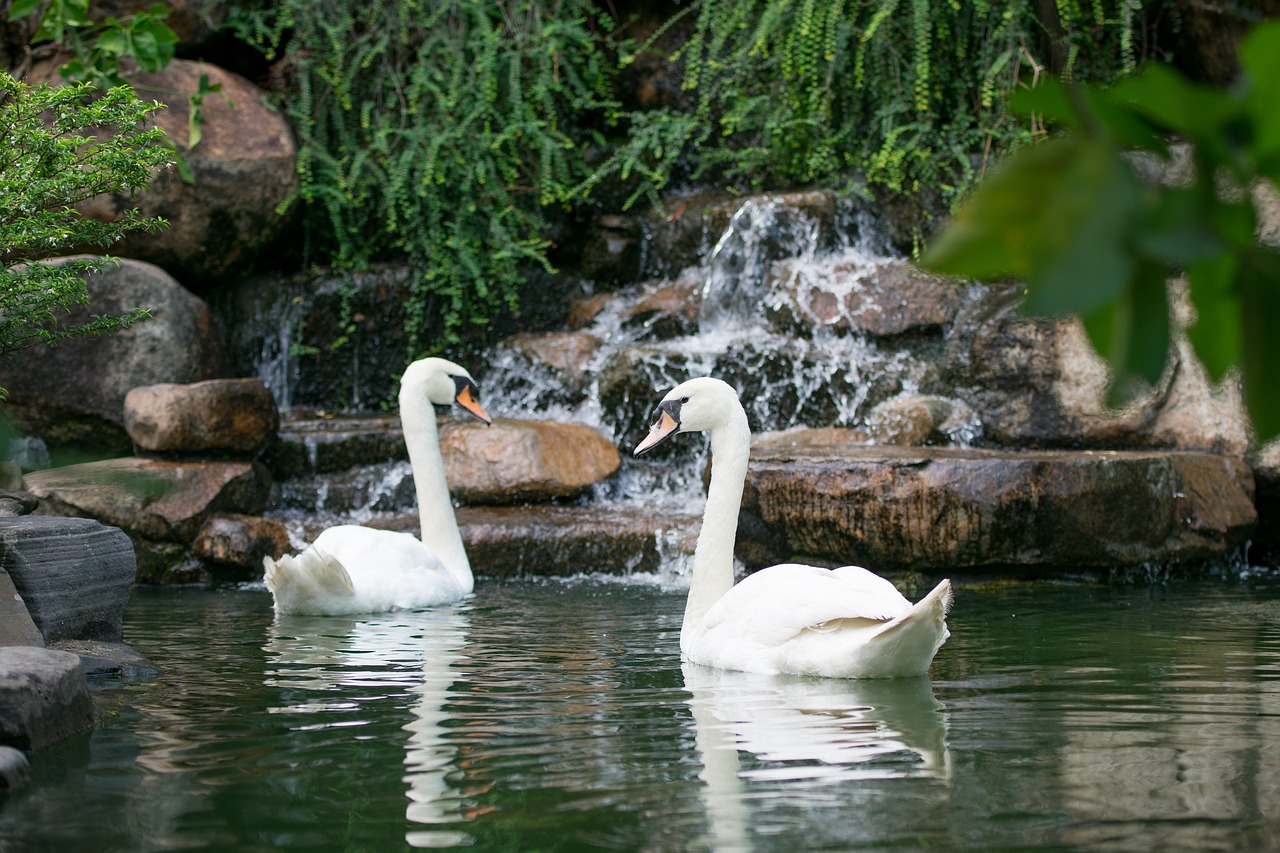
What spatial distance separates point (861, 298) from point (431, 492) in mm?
4599

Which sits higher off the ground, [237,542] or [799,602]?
[799,602]

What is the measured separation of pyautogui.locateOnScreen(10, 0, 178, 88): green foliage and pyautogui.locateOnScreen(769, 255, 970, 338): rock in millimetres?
4865

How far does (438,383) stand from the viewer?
720 cm

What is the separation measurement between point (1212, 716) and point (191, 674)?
9.63 feet

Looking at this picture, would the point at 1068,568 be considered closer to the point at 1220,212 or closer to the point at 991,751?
the point at 991,751

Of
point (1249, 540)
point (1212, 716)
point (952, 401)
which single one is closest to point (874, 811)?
point (1212, 716)

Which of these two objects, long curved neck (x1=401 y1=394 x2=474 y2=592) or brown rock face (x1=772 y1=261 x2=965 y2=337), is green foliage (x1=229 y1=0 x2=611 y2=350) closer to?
brown rock face (x1=772 y1=261 x2=965 y2=337)

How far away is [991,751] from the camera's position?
288 cm

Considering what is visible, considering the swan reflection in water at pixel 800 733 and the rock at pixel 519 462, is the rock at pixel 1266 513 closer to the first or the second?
the rock at pixel 519 462

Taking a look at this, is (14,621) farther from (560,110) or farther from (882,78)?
(560,110)

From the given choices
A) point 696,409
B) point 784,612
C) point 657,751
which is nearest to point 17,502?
point 696,409

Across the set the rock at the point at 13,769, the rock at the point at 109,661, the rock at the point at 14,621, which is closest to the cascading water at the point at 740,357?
the rock at the point at 109,661

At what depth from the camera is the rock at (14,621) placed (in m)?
3.65

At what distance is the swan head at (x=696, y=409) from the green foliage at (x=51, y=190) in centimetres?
180
